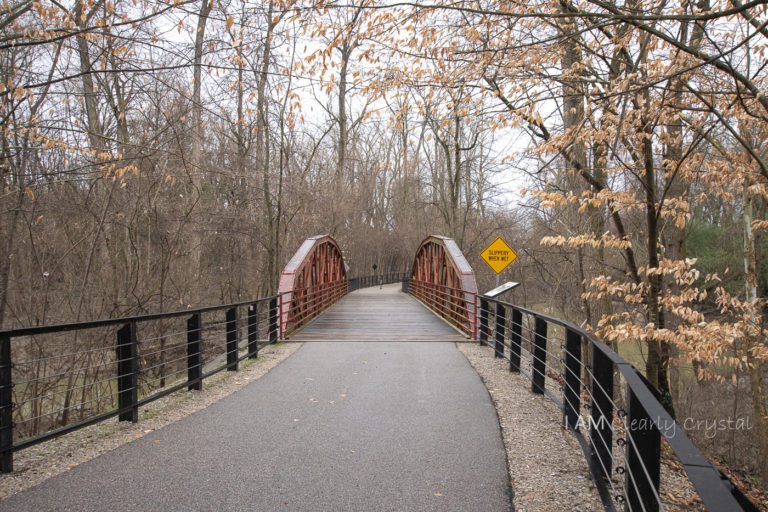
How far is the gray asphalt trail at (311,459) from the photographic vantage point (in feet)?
11.3

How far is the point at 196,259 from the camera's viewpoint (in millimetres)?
15164

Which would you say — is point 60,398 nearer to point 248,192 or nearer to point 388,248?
point 248,192

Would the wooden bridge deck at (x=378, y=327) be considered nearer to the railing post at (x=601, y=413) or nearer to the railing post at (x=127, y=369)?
the railing post at (x=127, y=369)

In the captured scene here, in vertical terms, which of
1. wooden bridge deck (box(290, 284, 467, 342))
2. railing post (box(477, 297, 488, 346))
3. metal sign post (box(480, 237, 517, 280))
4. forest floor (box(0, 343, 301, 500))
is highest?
metal sign post (box(480, 237, 517, 280))

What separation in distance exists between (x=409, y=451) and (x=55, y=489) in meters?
2.48

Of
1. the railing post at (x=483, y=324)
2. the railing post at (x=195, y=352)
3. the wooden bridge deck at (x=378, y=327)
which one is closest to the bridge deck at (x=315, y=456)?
the railing post at (x=195, y=352)

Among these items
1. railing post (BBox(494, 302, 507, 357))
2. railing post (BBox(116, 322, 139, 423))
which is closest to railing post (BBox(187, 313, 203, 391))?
railing post (BBox(116, 322, 139, 423))

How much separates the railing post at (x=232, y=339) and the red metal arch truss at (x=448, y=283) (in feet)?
17.4

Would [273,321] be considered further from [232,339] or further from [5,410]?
[5,410]

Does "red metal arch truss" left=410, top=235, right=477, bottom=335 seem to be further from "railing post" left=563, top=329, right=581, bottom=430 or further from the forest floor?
"railing post" left=563, top=329, right=581, bottom=430

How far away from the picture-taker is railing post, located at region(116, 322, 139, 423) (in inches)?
205

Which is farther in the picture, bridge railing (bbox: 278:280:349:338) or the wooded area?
bridge railing (bbox: 278:280:349:338)

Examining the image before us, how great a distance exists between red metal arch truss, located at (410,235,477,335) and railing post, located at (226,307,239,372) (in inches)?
209

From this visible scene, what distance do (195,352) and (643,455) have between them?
542 centimetres
